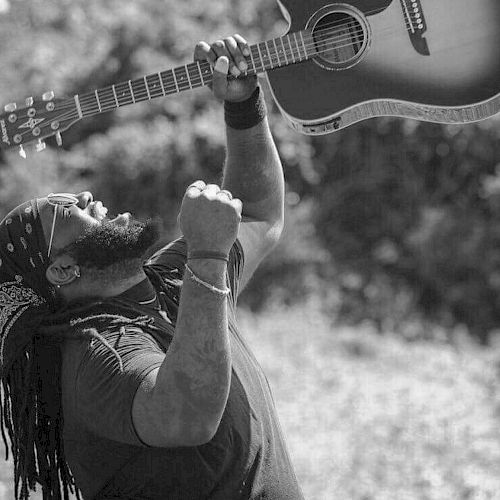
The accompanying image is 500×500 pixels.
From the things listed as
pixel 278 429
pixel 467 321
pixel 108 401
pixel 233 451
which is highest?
pixel 108 401

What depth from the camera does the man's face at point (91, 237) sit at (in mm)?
2193

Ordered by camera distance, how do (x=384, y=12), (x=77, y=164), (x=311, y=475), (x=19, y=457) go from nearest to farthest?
(x=19, y=457) < (x=384, y=12) < (x=311, y=475) < (x=77, y=164)

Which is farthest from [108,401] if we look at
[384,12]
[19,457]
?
[384,12]

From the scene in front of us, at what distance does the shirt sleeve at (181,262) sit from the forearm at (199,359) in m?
0.47

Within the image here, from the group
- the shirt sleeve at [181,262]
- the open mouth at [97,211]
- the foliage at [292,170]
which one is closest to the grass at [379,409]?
the foliage at [292,170]

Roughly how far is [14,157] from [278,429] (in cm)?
515

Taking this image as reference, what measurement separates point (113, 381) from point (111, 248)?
0.38 metres

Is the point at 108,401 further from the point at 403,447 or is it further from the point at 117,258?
the point at 403,447

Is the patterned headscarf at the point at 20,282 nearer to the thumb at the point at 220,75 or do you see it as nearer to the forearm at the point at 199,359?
the forearm at the point at 199,359

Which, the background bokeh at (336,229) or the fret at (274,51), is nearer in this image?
the fret at (274,51)

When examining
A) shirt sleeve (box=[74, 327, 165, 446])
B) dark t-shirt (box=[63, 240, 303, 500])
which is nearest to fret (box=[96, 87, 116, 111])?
dark t-shirt (box=[63, 240, 303, 500])

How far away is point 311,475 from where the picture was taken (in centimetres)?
505

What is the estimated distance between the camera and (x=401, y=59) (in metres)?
2.58

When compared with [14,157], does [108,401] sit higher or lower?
higher
